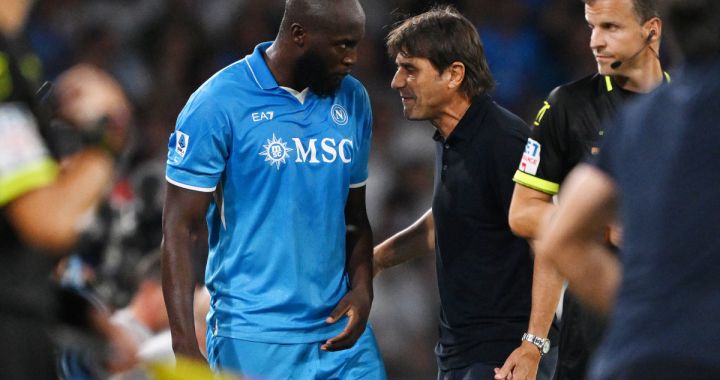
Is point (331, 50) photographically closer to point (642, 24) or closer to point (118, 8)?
point (642, 24)

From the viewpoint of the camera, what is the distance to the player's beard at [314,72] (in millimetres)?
4910

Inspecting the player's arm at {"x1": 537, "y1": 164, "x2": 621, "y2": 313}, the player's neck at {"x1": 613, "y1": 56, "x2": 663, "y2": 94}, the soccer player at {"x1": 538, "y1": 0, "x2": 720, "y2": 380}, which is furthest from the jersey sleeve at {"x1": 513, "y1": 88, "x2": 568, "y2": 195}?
the soccer player at {"x1": 538, "y1": 0, "x2": 720, "y2": 380}

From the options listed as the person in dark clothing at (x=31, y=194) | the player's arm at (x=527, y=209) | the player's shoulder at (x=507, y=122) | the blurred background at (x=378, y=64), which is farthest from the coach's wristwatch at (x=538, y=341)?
the blurred background at (x=378, y=64)

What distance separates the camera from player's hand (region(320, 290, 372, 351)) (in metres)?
4.86

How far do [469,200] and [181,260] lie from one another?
1.20m

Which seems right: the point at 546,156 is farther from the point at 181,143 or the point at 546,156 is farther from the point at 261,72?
the point at 181,143

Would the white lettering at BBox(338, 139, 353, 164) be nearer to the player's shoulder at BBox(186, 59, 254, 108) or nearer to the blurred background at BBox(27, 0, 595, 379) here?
the player's shoulder at BBox(186, 59, 254, 108)

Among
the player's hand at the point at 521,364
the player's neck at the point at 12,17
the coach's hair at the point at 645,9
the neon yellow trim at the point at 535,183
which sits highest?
the player's neck at the point at 12,17

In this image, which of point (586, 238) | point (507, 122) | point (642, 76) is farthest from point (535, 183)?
point (586, 238)

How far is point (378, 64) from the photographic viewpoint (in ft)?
35.7

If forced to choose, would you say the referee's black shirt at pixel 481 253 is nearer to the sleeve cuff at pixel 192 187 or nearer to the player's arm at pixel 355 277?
the player's arm at pixel 355 277

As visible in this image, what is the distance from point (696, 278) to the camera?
9.14ft

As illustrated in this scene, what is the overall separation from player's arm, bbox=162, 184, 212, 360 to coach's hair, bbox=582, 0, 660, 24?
1727 millimetres

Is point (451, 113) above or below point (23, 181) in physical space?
below
